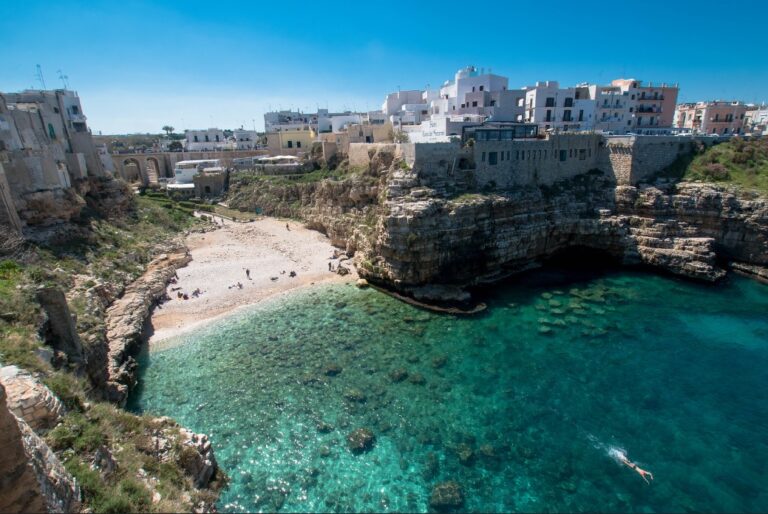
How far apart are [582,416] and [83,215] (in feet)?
115

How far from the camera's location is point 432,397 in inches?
664

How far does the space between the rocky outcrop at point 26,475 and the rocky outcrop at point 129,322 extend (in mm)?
9113

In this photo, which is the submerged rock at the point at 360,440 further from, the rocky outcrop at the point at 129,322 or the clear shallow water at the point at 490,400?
the rocky outcrop at the point at 129,322

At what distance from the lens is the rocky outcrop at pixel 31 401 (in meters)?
8.16

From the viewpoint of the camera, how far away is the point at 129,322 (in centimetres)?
2059

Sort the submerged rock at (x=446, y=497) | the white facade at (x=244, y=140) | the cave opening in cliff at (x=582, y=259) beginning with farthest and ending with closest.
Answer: the white facade at (x=244, y=140) < the cave opening in cliff at (x=582, y=259) < the submerged rock at (x=446, y=497)

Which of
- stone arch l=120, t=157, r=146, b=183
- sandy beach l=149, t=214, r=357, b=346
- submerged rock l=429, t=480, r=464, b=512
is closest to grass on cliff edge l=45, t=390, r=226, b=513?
submerged rock l=429, t=480, r=464, b=512

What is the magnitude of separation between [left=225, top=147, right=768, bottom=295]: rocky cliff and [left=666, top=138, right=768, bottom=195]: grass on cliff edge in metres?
2.26

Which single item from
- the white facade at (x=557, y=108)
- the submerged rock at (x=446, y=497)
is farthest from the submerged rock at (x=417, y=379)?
the white facade at (x=557, y=108)

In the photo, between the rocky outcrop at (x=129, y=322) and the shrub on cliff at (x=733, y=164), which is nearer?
the rocky outcrop at (x=129, y=322)

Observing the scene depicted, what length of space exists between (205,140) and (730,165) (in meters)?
74.2

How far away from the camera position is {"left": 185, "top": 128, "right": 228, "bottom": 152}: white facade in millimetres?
65375

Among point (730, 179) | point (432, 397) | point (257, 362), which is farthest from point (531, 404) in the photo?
point (730, 179)

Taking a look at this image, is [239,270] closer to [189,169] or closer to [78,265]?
[78,265]
